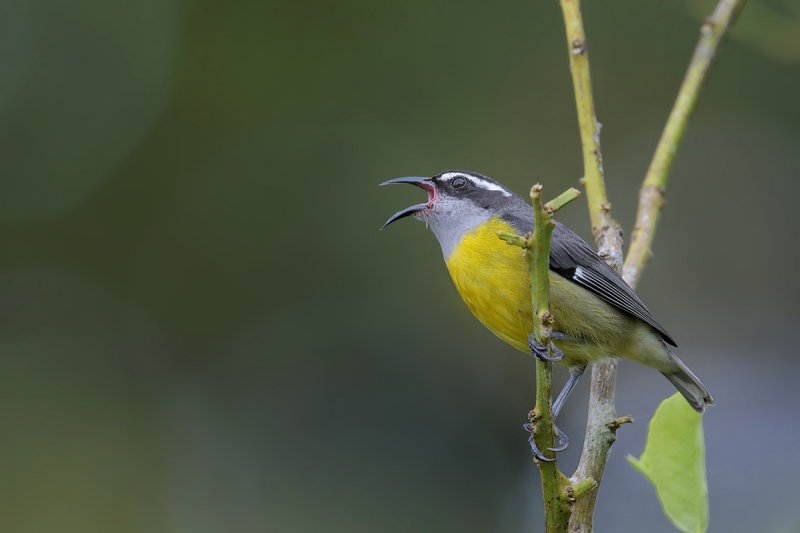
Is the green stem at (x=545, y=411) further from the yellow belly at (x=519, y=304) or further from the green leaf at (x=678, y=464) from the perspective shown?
the yellow belly at (x=519, y=304)

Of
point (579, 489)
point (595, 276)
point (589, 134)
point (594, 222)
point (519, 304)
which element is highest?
point (589, 134)

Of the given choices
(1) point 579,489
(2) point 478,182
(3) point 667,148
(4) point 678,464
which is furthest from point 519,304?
(4) point 678,464

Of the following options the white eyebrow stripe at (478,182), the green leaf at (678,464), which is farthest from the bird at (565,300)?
the green leaf at (678,464)

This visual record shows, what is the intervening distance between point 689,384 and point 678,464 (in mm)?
2912

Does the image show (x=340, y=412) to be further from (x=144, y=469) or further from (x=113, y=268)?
(x=113, y=268)

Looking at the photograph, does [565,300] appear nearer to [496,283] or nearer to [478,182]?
[496,283]

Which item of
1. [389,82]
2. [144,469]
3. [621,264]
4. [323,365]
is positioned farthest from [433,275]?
[621,264]

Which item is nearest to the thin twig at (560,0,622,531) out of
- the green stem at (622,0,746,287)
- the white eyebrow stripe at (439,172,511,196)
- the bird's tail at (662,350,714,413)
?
the green stem at (622,0,746,287)

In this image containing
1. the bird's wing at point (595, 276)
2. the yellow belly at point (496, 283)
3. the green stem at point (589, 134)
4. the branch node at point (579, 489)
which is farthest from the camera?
the bird's wing at point (595, 276)

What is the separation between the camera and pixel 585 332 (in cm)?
402

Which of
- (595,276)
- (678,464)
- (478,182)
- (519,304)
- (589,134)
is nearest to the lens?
(678,464)

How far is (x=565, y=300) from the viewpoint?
407cm

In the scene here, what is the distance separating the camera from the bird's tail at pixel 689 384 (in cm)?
416

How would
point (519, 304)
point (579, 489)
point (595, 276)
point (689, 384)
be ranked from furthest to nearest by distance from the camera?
1. point (689, 384)
2. point (595, 276)
3. point (519, 304)
4. point (579, 489)
